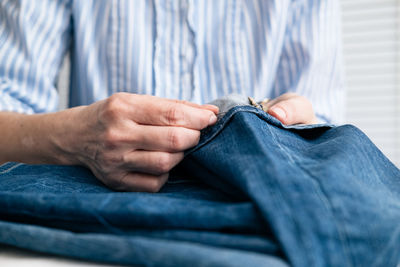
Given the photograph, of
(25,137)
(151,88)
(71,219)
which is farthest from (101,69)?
(71,219)

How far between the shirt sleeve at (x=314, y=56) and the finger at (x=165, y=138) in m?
0.50

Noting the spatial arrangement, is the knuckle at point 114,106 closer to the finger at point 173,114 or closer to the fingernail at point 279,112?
the finger at point 173,114

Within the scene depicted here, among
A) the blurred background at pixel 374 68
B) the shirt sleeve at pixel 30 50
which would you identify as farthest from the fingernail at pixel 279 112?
the blurred background at pixel 374 68

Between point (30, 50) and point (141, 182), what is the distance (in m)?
0.47

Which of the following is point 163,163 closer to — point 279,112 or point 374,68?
point 279,112

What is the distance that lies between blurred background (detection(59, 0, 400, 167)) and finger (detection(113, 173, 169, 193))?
1220 mm

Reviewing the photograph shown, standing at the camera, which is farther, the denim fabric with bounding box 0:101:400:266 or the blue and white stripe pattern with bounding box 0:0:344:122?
the blue and white stripe pattern with bounding box 0:0:344:122

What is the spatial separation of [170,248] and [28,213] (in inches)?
5.3

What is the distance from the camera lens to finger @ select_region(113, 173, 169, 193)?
1.24 feet

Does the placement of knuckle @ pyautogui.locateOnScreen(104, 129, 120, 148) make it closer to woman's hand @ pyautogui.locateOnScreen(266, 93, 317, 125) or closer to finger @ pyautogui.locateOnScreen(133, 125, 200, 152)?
finger @ pyautogui.locateOnScreen(133, 125, 200, 152)

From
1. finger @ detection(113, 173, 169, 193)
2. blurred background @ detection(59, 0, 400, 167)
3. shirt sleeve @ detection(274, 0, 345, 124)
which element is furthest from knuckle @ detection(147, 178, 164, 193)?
blurred background @ detection(59, 0, 400, 167)

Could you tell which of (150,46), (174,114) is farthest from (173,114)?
(150,46)

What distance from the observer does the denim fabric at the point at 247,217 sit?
235 mm

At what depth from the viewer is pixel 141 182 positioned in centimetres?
39
